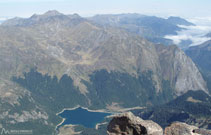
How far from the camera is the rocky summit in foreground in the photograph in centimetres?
3469

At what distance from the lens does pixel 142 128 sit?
36.2 m

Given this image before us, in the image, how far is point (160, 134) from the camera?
34312 mm

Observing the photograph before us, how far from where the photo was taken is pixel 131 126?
3766 centimetres

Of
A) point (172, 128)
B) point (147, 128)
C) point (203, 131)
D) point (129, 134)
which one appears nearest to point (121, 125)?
point (129, 134)

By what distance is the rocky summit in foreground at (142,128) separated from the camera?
Result: 34688 mm

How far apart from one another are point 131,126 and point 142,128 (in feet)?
6.20

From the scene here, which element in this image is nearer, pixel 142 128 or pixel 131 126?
pixel 142 128

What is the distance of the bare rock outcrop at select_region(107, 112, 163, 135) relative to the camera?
116 ft

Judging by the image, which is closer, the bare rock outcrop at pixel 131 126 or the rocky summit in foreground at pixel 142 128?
the rocky summit in foreground at pixel 142 128

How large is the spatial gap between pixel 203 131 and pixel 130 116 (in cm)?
923

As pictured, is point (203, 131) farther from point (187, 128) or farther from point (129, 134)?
point (129, 134)

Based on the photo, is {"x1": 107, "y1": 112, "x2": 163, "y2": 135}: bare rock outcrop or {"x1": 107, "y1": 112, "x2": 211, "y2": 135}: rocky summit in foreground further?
{"x1": 107, "y1": 112, "x2": 163, "y2": 135}: bare rock outcrop

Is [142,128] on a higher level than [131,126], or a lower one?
higher

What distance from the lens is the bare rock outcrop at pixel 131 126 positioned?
1390 inches
